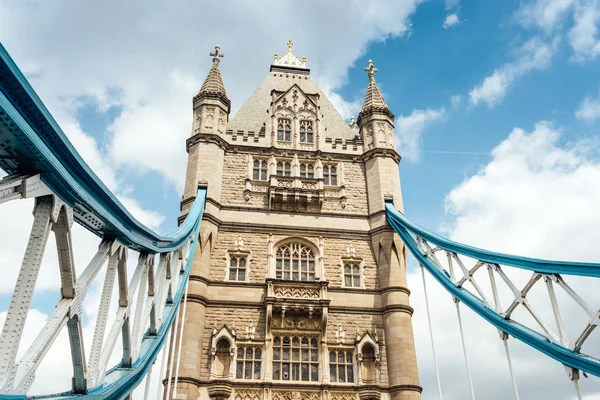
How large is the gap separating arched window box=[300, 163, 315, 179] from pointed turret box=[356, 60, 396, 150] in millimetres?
2645

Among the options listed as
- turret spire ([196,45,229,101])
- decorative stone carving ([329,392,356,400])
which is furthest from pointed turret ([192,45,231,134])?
decorative stone carving ([329,392,356,400])

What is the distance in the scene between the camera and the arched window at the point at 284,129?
21.5 metres

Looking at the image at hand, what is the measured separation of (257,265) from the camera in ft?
58.1

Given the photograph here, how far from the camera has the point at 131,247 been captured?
871 centimetres

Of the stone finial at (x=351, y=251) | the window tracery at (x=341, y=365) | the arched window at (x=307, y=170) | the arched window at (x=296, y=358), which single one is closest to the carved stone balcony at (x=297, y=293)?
the arched window at (x=296, y=358)

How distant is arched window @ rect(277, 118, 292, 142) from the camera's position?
847 inches

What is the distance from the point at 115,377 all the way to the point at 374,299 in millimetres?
10557

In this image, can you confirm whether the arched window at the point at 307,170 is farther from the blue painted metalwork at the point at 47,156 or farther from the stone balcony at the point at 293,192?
the blue painted metalwork at the point at 47,156

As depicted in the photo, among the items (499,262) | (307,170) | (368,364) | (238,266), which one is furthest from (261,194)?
(499,262)

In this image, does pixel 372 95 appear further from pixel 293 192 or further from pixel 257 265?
pixel 257 265

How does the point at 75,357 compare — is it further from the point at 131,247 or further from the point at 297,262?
the point at 297,262

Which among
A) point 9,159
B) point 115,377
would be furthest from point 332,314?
point 9,159

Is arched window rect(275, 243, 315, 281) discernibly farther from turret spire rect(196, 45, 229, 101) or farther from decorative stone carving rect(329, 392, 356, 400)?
turret spire rect(196, 45, 229, 101)

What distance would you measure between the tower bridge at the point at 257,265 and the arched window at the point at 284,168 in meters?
0.06
